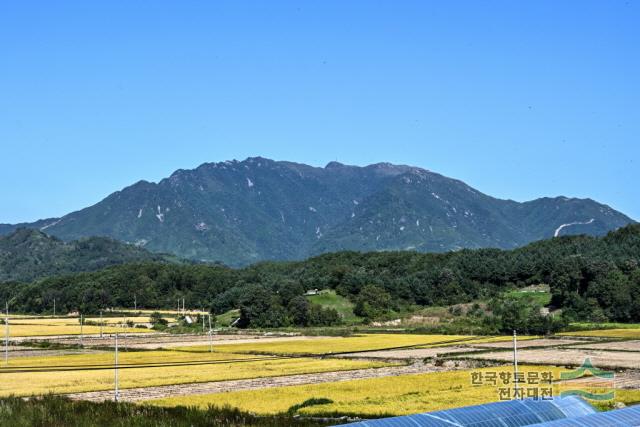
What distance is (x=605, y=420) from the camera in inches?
750

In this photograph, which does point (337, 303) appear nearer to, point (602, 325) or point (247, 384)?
point (602, 325)

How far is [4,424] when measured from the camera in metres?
23.9

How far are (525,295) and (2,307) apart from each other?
11133cm

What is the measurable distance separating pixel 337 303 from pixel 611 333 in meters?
47.0

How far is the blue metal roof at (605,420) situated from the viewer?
18727 millimetres

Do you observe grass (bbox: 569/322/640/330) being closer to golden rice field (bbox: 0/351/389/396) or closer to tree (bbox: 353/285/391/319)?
tree (bbox: 353/285/391/319)

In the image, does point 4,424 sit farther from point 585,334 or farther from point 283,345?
point 585,334

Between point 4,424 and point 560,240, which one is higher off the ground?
point 560,240

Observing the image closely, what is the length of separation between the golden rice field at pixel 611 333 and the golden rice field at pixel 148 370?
97.6 feet

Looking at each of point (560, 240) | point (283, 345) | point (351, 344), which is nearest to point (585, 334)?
point (351, 344)

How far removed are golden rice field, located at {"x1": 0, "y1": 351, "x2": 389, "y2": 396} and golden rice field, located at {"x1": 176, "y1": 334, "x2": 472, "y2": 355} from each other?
5.38 meters

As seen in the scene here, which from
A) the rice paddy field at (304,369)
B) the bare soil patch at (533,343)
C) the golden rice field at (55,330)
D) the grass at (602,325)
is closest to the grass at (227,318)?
the golden rice field at (55,330)

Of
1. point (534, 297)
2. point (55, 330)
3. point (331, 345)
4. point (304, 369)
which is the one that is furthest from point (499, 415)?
point (534, 297)

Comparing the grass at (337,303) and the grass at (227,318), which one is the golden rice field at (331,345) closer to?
the grass at (337,303)
